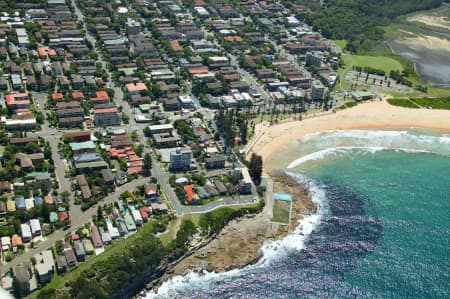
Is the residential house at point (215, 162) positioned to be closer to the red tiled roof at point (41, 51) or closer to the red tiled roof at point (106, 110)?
the red tiled roof at point (106, 110)

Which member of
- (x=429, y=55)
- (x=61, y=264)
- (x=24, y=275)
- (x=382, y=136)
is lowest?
(x=429, y=55)

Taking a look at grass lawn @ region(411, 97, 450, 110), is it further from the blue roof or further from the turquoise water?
the blue roof

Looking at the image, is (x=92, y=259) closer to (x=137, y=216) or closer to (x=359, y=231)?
(x=137, y=216)

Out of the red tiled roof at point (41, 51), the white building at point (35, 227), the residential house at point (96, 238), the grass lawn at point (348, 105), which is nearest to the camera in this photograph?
the residential house at point (96, 238)

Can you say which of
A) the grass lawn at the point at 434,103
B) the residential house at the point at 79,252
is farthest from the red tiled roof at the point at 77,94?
the grass lawn at the point at 434,103

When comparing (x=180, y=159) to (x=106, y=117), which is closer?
(x=180, y=159)

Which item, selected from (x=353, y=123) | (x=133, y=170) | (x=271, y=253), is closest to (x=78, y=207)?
(x=133, y=170)

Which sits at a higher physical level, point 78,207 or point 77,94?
point 77,94
